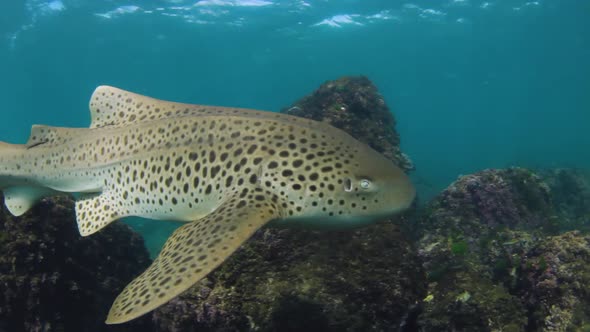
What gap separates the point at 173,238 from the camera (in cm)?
432

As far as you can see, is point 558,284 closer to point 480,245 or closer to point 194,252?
point 480,245

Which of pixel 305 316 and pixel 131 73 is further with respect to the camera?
pixel 131 73

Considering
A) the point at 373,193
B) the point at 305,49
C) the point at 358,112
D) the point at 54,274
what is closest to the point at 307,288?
the point at 373,193

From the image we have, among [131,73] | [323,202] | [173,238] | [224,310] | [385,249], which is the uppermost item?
[323,202]

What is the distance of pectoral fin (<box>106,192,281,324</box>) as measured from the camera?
3303mm

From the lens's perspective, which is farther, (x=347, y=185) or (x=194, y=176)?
(x=194, y=176)

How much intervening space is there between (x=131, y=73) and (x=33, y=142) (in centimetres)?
8295

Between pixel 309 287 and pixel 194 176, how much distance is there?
6.19 ft

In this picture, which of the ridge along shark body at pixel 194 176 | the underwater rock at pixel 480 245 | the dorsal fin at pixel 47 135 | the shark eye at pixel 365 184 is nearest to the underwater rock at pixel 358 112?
the underwater rock at pixel 480 245

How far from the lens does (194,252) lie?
3.66 meters

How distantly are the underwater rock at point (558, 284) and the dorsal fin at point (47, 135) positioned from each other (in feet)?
22.7

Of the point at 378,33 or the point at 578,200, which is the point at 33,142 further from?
the point at 378,33

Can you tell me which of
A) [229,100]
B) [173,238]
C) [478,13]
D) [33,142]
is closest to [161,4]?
[478,13]

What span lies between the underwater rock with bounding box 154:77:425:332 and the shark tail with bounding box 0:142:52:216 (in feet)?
9.44
